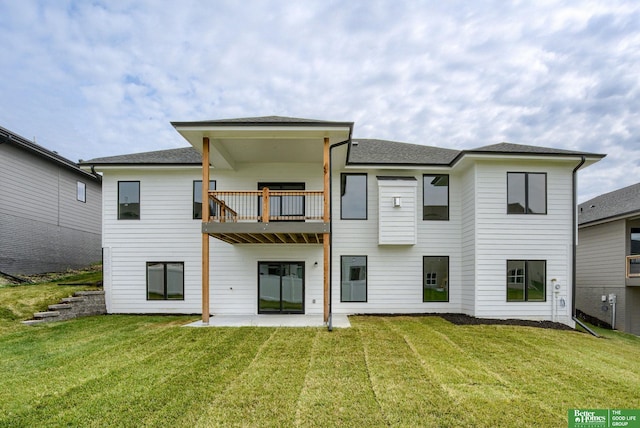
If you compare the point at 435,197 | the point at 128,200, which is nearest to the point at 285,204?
the point at 435,197

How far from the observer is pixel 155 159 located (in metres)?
10.8

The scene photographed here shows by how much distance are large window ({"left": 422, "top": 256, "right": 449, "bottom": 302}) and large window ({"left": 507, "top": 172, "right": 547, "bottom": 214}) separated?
2613 mm

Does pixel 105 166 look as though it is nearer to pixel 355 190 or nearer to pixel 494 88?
pixel 355 190

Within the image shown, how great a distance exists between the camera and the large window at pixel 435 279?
10773 millimetres

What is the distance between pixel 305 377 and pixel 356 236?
611cm

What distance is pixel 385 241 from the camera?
10367mm

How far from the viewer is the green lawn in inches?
155

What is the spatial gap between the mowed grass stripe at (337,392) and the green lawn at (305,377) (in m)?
0.02

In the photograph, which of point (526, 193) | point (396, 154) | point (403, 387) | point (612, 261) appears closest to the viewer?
point (403, 387)

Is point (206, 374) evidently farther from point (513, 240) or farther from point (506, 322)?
point (513, 240)

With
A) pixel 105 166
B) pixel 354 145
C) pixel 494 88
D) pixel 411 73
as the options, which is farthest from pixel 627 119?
pixel 105 166

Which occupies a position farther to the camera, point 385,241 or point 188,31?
point 188,31

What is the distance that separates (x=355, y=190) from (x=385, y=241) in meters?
1.98

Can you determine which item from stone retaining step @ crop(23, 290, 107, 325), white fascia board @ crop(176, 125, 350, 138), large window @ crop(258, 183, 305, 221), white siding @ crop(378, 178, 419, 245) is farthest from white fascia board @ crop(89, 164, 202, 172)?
white siding @ crop(378, 178, 419, 245)
